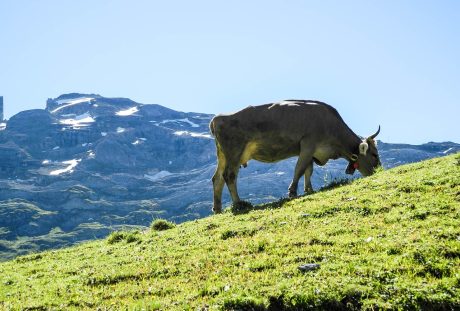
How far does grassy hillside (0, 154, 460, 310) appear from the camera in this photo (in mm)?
9727

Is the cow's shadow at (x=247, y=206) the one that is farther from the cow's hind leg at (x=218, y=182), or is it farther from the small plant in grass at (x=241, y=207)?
the cow's hind leg at (x=218, y=182)

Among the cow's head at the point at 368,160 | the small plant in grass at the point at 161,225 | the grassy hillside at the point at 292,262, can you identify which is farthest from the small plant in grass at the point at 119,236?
the cow's head at the point at 368,160

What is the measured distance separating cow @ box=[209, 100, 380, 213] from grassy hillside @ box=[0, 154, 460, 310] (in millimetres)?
3941

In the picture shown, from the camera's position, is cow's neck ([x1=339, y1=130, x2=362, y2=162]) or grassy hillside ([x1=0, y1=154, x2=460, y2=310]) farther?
cow's neck ([x1=339, y1=130, x2=362, y2=162])

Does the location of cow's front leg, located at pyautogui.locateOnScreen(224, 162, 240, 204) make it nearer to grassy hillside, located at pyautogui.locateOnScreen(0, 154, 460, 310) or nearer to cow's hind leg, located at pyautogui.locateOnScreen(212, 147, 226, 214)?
cow's hind leg, located at pyautogui.locateOnScreen(212, 147, 226, 214)

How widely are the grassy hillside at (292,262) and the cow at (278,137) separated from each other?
3941 millimetres

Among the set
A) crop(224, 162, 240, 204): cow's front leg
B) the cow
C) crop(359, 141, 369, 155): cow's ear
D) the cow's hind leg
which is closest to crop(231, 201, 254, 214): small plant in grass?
the cow

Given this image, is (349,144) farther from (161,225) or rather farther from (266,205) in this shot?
(161,225)

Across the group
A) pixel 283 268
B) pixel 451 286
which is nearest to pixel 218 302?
pixel 283 268

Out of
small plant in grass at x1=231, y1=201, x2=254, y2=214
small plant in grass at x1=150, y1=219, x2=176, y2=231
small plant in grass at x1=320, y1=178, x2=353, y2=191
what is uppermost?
small plant in grass at x1=320, y1=178, x2=353, y2=191

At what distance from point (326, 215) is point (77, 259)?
30.4ft

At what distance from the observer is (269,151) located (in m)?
24.4

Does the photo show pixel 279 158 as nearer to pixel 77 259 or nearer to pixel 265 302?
pixel 77 259

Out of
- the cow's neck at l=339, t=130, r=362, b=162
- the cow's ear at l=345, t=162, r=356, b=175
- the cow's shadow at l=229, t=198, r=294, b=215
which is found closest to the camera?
the cow's shadow at l=229, t=198, r=294, b=215
